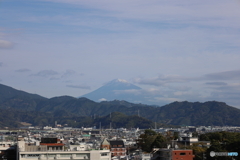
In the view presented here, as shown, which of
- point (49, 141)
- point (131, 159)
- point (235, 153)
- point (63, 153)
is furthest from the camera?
point (131, 159)

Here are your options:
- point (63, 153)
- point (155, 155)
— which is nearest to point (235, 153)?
point (155, 155)

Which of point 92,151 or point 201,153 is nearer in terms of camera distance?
point 92,151

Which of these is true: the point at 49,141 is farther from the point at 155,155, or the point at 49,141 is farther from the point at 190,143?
the point at 190,143

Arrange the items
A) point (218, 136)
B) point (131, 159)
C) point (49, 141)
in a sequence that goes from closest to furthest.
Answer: point (49, 141) → point (131, 159) → point (218, 136)

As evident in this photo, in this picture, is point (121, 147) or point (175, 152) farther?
point (121, 147)

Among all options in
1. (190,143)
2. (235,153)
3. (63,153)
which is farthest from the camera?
(190,143)

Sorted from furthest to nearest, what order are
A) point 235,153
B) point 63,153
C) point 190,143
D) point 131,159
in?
point 190,143, point 131,159, point 235,153, point 63,153

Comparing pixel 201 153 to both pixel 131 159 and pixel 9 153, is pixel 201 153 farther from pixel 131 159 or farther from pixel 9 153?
pixel 9 153

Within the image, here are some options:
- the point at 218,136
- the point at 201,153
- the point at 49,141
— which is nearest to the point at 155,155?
the point at 201,153
